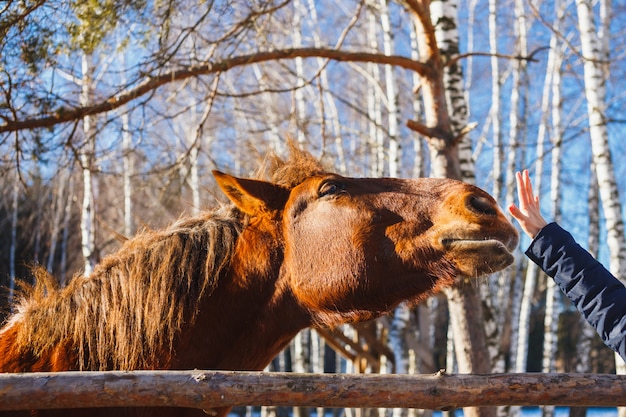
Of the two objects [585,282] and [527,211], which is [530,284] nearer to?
[527,211]

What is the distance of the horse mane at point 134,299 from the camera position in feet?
10.4

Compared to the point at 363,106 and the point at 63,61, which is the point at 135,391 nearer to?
the point at 63,61

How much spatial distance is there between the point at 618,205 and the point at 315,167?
497cm

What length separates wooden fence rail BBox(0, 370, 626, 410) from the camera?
2.35 meters

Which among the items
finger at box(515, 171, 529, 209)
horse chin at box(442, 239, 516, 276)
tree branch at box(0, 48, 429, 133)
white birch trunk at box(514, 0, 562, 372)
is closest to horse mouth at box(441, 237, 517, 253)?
horse chin at box(442, 239, 516, 276)

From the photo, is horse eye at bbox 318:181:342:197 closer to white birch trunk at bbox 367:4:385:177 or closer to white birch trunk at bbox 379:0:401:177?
white birch trunk at bbox 379:0:401:177

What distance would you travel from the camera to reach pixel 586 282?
283 cm

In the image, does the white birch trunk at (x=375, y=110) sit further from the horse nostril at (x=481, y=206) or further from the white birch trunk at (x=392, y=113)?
the horse nostril at (x=481, y=206)

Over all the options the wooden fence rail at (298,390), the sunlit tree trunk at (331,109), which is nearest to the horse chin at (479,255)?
the wooden fence rail at (298,390)

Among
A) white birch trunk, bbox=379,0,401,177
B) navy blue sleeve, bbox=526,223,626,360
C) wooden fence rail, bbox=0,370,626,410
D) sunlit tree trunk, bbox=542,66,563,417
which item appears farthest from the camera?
sunlit tree trunk, bbox=542,66,563,417

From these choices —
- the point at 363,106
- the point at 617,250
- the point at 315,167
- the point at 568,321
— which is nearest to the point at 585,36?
the point at 617,250

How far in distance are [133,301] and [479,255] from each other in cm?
183

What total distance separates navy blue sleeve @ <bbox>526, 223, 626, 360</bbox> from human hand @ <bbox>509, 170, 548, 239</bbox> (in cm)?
12

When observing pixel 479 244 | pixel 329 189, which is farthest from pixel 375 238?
pixel 479 244
